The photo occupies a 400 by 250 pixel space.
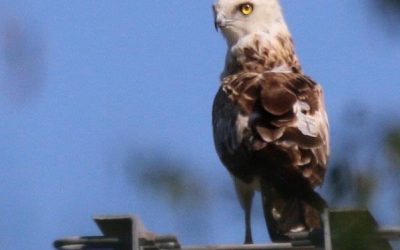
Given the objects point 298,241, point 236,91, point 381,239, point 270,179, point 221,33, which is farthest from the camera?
point 221,33

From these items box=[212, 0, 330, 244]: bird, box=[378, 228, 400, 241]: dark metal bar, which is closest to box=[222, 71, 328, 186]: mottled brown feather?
box=[212, 0, 330, 244]: bird

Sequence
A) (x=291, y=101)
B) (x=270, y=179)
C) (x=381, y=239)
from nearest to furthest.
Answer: (x=381, y=239) → (x=270, y=179) → (x=291, y=101)

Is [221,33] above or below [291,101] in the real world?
above

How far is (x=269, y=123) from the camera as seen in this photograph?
21.7 ft

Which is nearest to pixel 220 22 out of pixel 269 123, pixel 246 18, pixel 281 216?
pixel 246 18

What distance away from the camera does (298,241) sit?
10.8 feet

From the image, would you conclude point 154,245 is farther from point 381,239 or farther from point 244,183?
point 244,183

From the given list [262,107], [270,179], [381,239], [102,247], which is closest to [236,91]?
[262,107]

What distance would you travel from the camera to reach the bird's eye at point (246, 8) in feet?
28.6

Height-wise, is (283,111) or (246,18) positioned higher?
(246,18)

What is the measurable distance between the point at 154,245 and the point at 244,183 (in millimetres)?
3310

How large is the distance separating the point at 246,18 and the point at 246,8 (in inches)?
4.3

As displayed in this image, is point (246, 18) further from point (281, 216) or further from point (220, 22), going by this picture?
point (281, 216)

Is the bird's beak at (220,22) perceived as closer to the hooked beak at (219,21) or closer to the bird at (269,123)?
the hooked beak at (219,21)
